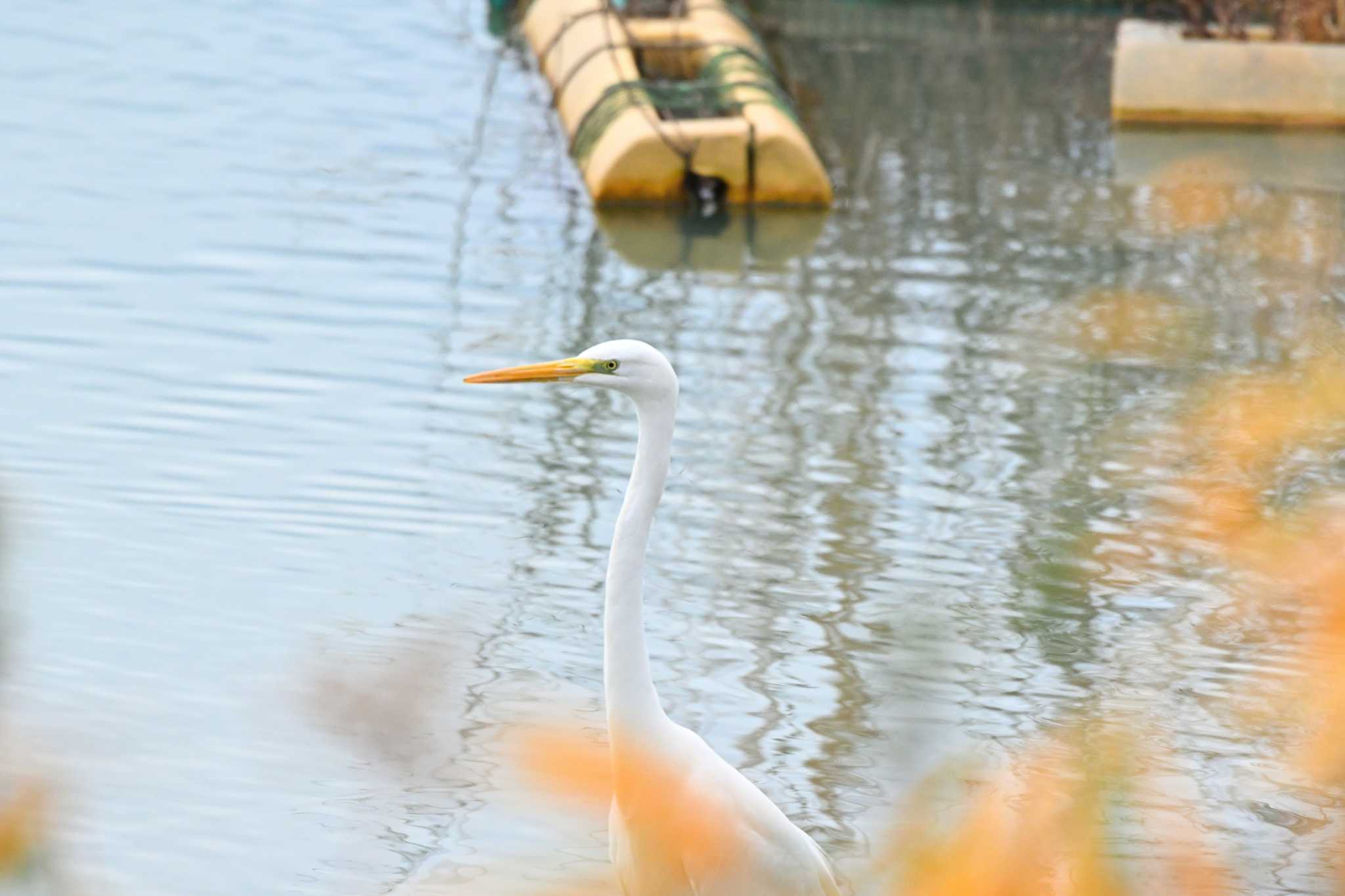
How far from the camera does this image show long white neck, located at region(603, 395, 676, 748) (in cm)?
311

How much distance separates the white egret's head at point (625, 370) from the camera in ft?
10.3

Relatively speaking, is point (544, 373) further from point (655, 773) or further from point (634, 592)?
point (655, 773)

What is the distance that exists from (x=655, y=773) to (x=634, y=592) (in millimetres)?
286

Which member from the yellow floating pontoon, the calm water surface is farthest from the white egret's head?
the yellow floating pontoon

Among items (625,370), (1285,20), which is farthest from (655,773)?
(1285,20)

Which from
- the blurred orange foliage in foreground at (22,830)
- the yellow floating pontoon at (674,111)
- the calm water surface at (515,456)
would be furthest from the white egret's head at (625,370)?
the yellow floating pontoon at (674,111)

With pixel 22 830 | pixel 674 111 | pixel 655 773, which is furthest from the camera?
pixel 674 111

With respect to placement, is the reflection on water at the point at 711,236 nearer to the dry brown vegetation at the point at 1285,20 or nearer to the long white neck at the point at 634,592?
the dry brown vegetation at the point at 1285,20

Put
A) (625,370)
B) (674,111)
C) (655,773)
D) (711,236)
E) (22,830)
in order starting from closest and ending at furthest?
(22,830), (655,773), (625,370), (711,236), (674,111)

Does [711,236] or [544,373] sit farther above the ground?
[544,373]

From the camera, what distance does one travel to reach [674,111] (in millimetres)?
11031

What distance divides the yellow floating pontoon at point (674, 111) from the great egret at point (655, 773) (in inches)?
254

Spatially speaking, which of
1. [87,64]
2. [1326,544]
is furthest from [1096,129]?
[1326,544]

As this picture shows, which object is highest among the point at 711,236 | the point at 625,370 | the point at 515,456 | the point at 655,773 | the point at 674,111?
the point at 674,111
